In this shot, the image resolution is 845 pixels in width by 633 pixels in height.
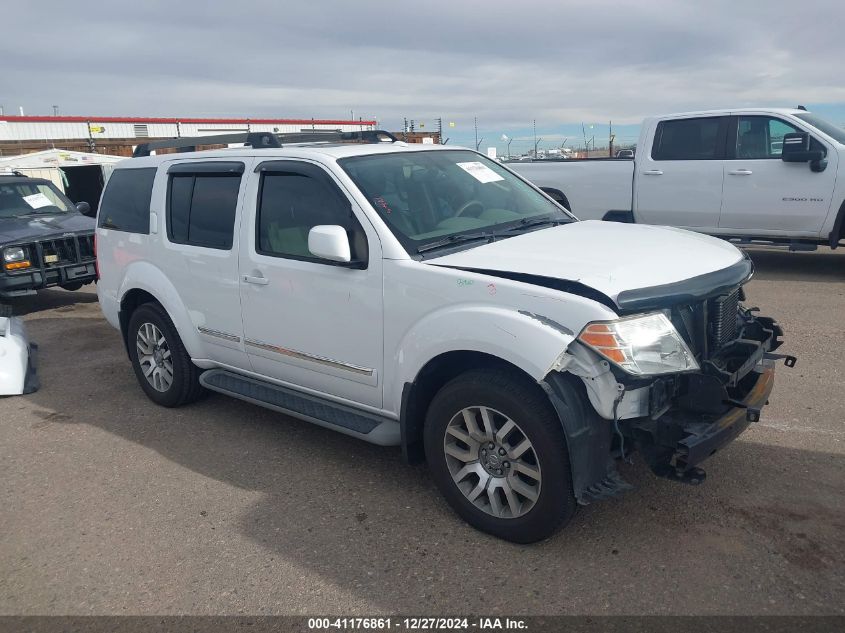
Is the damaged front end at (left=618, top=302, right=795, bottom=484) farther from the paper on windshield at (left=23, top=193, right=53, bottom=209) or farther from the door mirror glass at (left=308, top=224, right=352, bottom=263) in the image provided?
the paper on windshield at (left=23, top=193, right=53, bottom=209)

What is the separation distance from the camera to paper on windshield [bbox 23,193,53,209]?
34.1ft

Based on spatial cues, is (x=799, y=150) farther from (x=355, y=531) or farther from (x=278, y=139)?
(x=355, y=531)

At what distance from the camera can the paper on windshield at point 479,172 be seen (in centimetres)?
456

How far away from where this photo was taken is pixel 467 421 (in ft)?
11.1

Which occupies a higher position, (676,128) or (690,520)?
(676,128)

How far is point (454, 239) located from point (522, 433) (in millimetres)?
1186

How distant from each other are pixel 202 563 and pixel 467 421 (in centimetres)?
144

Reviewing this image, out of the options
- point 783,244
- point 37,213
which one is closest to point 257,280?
point 783,244

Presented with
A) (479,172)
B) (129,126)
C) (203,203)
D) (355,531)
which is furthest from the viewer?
(129,126)

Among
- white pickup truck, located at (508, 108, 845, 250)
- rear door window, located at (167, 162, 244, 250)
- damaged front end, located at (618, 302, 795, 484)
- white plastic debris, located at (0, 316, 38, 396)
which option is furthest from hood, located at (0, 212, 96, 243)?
damaged front end, located at (618, 302, 795, 484)

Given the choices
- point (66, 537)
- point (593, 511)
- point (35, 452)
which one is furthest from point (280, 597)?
point (35, 452)

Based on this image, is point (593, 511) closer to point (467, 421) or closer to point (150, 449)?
point (467, 421)

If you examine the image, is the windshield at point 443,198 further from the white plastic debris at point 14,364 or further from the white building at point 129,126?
the white building at point 129,126

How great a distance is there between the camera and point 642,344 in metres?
2.99
